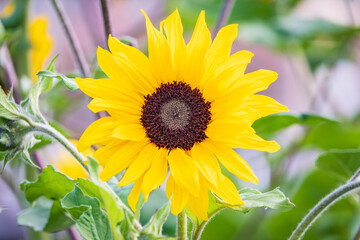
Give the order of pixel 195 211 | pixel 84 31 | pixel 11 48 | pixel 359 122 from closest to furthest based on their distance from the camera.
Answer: pixel 195 211
pixel 11 48
pixel 359 122
pixel 84 31

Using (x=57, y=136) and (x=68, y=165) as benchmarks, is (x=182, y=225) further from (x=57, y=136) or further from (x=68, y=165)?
(x=68, y=165)

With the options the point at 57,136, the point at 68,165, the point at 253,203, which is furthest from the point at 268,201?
the point at 68,165

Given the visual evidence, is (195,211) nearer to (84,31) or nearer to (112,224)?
(112,224)

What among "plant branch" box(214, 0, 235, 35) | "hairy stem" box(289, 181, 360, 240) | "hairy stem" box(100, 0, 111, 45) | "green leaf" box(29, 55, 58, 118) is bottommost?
"hairy stem" box(289, 181, 360, 240)

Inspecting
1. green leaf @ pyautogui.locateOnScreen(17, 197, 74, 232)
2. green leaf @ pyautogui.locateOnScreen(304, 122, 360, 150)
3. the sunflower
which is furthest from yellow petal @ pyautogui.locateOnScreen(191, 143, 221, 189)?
green leaf @ pyautogui.locateOnScreen(304, 122, 360, 150)

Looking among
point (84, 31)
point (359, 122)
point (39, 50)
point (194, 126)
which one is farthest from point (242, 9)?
point (84, 31)

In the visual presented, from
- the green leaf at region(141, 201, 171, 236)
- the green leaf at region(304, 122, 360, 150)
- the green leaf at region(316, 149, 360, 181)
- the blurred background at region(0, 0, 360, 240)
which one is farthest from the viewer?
the green leaf at region(304, 122, 360, 150)

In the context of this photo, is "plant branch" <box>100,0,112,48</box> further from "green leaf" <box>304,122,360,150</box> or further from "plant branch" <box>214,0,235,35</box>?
"green leaf" <box>304,122,360,150</box>
